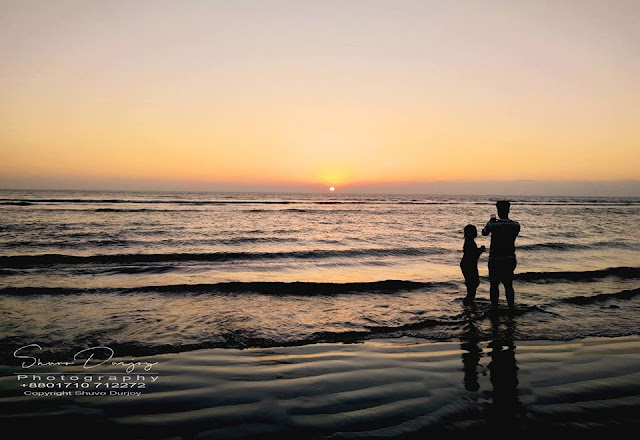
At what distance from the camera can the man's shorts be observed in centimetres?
786

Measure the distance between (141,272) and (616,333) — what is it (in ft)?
45.2

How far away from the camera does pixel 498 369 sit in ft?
16.9

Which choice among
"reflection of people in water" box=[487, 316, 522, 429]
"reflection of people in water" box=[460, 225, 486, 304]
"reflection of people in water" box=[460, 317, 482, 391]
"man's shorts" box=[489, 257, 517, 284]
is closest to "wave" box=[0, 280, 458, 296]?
"reflection of people in water" box=[460, 225, 486, 304]

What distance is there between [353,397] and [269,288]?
7176mm

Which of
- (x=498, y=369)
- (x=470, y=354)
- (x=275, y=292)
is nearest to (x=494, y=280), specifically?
(x=470, y=354)

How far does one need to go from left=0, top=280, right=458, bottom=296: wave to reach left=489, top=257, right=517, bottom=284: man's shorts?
11.2ft

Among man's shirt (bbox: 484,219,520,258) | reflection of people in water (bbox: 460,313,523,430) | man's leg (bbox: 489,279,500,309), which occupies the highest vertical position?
man's shirt (bbox: 484,219,520,258)

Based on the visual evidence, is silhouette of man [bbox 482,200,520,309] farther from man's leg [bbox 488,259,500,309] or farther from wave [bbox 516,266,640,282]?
wave [bbox 516,266,640,282]

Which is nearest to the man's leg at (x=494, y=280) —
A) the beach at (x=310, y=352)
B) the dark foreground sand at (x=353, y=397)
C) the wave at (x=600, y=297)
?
the beach at (x=310, y=352)

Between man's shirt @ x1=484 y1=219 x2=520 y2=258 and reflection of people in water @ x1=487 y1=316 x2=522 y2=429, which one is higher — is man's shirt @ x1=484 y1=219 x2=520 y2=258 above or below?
above

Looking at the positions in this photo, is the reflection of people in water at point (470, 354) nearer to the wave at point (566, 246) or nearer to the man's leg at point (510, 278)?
the man's leg at point (510, 278)

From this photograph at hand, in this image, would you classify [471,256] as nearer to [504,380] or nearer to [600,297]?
[504,380]

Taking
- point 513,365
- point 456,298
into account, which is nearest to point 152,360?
point 513,365

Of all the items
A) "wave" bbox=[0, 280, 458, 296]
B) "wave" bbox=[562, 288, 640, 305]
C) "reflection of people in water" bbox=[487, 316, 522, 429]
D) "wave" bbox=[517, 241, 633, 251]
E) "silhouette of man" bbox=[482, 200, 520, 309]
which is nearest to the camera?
"reflection of people in water" bbox=[487, 316, 522, 429]
